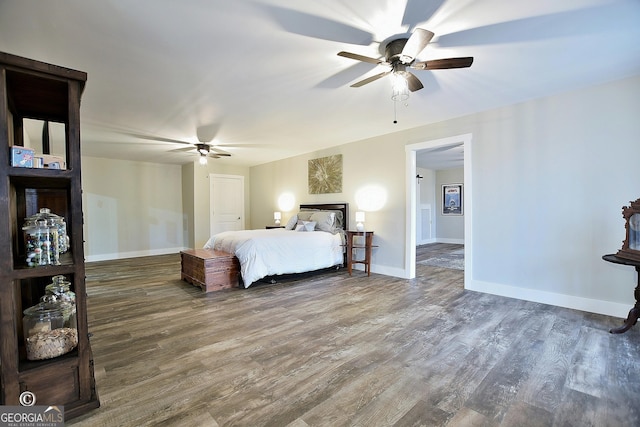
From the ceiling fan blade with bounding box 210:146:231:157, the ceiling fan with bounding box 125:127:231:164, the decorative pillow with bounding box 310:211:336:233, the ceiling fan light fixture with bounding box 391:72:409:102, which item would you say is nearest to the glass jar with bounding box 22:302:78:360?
the ceiling fan light fixture with bounding box 391:72:409:102

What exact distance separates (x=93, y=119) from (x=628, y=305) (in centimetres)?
680

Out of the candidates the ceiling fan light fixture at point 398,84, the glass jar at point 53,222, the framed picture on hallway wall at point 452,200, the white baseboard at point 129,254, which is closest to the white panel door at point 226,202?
the white baseboard at point 129,254

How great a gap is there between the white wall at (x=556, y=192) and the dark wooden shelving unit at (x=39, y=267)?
166 inches

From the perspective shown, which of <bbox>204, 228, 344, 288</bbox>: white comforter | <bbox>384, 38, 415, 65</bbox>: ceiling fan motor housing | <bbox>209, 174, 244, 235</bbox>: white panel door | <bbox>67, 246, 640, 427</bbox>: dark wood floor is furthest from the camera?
<bbox>209, 174, 244, 235</bbox>: white panel door

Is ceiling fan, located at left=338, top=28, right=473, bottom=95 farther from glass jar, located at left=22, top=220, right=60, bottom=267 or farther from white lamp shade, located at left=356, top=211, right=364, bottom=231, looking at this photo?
white lamp shade, located at left=356, top=211, right=364, bottom=231

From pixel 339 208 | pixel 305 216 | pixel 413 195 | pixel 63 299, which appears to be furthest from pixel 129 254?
pixel 413 195

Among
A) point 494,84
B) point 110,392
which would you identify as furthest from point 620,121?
point 110,392

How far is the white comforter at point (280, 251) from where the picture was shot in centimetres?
412

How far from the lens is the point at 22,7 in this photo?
1764mm

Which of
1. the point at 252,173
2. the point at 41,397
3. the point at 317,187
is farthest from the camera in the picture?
the point at 252,173

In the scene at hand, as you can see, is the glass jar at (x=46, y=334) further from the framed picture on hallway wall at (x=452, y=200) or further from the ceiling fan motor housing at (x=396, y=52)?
the framed picture on hallway wall at (x=452, y=200)

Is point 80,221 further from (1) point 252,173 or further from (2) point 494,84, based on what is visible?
(1) point 252,173

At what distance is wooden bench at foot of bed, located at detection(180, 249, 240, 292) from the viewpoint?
3934 millimetres

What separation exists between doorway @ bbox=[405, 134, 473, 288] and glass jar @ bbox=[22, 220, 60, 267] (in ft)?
13.9
